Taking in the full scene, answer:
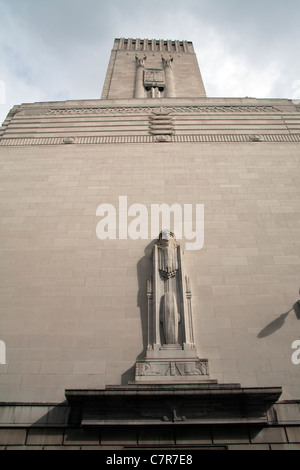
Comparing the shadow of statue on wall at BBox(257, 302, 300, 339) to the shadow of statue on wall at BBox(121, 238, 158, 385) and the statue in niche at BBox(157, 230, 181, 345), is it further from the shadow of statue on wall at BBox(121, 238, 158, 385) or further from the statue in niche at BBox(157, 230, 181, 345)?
the shadow of statue on wall at BBox(121, 238, 158, 385)

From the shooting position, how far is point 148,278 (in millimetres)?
11242

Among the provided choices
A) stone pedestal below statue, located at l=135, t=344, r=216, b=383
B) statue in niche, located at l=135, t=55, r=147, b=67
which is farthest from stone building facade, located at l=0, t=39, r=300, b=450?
statue in niche, located at l=135, t=55, r=147, b=67

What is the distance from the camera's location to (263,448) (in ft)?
26.3

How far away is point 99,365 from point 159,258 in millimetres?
3887

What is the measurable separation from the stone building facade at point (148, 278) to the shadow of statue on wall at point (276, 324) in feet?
0.12

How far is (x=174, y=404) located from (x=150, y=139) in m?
11.9

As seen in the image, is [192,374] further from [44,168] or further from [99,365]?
[44,168]

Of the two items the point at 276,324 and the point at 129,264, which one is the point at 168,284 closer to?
the point at 129,264

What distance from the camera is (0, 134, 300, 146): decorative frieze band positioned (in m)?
16.3

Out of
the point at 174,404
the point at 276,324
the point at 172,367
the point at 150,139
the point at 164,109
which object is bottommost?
the point at 174,404

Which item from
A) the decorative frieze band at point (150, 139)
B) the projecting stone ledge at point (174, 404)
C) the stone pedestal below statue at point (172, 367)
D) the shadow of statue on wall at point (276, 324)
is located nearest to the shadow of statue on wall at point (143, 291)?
the stone pedestal below statue at point (172, 367)

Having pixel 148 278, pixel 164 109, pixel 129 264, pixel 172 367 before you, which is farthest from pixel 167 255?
pixel 164 109

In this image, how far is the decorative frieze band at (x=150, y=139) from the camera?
16.3 meters

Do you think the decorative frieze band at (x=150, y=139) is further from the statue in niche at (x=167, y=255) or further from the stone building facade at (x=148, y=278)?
the statue in niche at (x=167, y=255)
